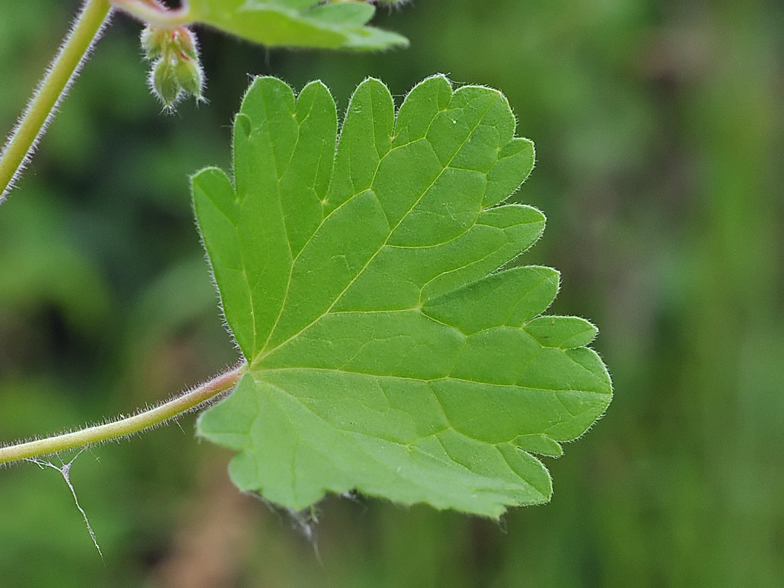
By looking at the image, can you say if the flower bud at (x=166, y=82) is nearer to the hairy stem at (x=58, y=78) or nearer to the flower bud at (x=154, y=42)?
the flower bud at (x=154, y=42)

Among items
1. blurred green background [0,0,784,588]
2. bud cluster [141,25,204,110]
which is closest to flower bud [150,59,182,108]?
bud cluster [141,25,204,110]

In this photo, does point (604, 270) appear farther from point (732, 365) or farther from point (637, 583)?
point (637, 583)

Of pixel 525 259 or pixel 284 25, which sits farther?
pixel 525 259

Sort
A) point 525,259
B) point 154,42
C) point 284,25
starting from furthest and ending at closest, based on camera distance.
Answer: point 525,259 → point 154,42 → point 284,25

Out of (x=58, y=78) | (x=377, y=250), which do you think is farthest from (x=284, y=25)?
(x=377, y=250)

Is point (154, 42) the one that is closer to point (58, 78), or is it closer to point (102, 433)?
Answer: point (58, 78)

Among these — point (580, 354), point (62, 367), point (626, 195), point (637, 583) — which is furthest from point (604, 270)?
point (580, 354)
